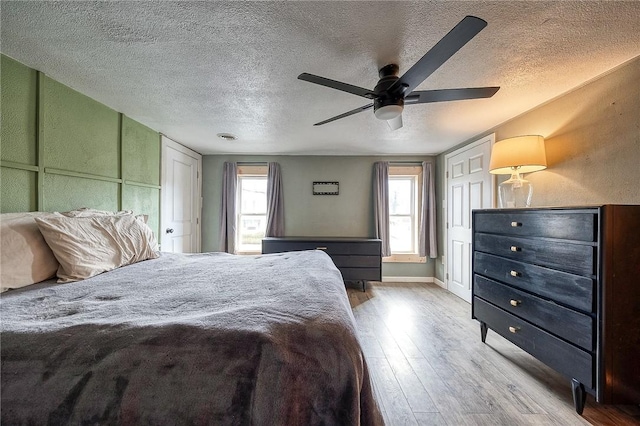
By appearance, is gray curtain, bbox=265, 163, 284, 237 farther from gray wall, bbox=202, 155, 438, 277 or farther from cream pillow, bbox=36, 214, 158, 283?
cream pillow, bbox=36, 214, 158, 283

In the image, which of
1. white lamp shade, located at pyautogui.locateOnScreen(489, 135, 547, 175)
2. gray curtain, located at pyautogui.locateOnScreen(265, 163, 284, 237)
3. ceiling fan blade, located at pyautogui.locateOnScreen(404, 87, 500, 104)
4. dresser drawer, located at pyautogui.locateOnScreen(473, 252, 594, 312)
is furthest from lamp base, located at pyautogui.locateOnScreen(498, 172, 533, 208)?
gray curtain, located at pyautogui.locateOnScreen(265, 163, 284, 237)

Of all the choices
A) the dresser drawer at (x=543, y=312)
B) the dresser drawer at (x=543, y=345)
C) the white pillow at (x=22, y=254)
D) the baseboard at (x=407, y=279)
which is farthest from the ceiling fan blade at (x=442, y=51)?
the baseboard at (x=407, y=279)

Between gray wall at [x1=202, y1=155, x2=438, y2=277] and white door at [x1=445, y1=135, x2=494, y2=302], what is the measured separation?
0.63 metres

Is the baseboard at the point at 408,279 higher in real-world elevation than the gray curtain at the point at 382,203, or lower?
lower

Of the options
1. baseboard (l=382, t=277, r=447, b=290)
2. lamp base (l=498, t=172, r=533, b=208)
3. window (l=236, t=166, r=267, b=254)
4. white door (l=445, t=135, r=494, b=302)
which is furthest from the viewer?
window (l=236, t=166, r=267, b=254)

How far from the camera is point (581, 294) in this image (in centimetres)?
146

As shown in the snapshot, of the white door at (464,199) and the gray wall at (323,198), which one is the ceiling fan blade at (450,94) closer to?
the white door at (464,199)

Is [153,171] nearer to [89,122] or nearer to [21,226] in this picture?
[89,122]

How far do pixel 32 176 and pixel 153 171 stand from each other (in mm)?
1363

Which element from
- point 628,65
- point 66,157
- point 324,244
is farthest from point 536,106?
point 66,157

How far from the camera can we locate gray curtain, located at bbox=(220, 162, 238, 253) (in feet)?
14.0

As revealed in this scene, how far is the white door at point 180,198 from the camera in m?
3.40

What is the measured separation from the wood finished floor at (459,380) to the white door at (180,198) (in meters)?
2.82

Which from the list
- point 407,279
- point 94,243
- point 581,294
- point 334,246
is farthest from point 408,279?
point 94,243
